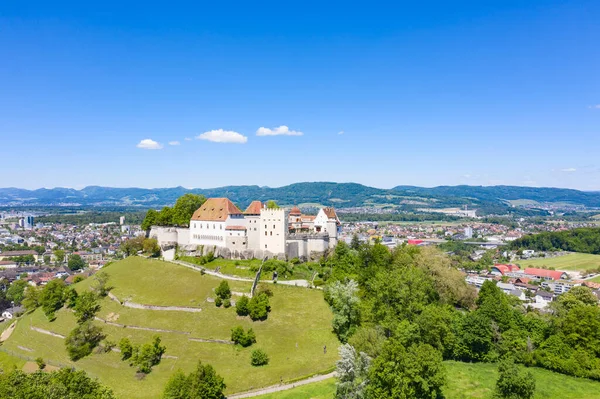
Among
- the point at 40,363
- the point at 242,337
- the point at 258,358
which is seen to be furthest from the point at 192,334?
the point at 40,363

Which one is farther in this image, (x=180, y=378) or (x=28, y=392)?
(x=180, y=378)

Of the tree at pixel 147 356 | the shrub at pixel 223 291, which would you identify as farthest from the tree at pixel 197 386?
the shrub at pixel 223 291

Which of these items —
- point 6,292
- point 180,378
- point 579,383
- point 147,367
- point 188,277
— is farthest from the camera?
point 6,292

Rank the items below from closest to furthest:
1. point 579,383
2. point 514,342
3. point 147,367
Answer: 1. point 579,383
2. point 147,367
3. point 514,342

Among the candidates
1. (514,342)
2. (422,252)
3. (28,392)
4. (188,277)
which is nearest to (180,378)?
(28,392)

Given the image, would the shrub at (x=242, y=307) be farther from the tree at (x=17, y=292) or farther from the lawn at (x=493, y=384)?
the tree at (x=17, y=292)

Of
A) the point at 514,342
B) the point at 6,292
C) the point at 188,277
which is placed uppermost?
the point at 188,277

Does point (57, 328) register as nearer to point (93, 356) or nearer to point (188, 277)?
point (93, 356)

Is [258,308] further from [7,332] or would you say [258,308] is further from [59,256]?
[59,256]
